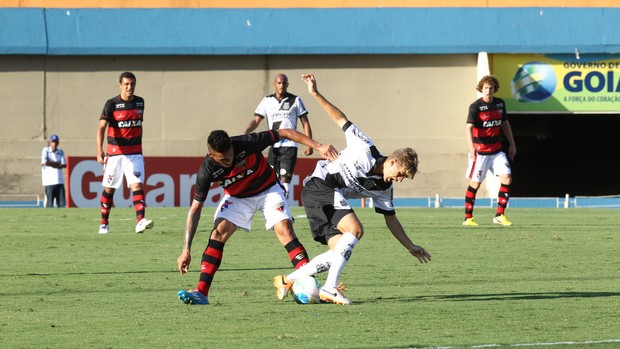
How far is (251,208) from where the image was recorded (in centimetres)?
1018

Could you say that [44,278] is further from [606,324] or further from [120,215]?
[120,215]

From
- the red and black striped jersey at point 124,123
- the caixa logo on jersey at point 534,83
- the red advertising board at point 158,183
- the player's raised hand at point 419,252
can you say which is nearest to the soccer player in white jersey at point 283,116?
the red and black striped jersey at point 124,123

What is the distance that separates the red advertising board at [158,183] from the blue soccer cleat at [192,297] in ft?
57.8

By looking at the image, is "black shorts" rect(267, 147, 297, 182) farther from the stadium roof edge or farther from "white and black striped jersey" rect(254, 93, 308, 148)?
the stadium roof edge

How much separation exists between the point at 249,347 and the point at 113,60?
1063 inches

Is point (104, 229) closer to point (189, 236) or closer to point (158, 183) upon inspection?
point (189, 236)

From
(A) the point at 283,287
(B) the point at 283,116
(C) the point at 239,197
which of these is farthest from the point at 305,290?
(B) the point at 283,116

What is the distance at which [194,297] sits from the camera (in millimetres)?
9797

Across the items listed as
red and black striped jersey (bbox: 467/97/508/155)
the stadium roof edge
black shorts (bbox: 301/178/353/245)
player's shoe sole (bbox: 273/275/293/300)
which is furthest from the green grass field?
the stadium roof edge

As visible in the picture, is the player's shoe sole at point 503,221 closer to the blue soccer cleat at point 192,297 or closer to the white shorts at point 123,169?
the white shorts at point 123,169

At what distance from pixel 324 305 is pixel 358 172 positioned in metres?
1.10

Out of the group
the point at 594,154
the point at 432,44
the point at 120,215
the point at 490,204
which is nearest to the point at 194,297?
the point at 120,215

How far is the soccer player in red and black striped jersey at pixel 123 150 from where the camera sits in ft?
55.8

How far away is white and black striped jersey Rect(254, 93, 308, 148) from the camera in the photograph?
62.6 feet
